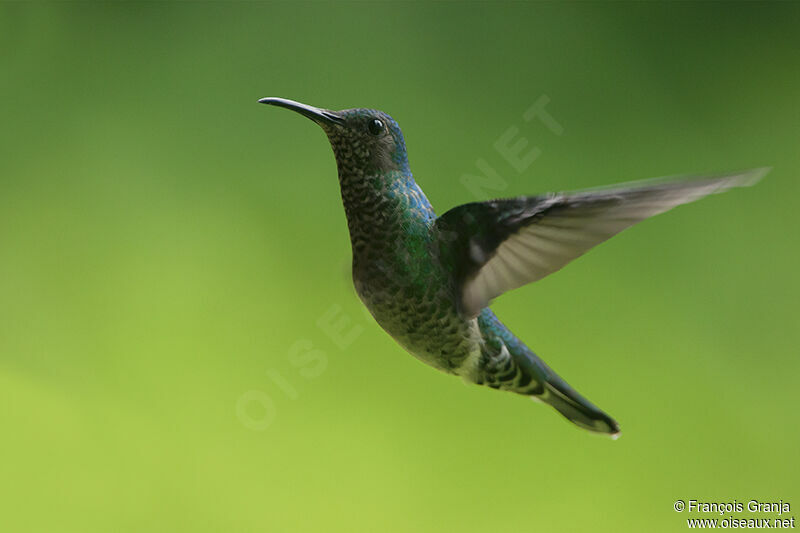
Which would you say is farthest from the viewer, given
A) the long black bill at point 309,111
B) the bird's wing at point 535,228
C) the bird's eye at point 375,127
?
the bird's eye at point 375,127

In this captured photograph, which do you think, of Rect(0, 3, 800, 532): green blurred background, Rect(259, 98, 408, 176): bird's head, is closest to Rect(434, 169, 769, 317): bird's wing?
Rect(259, 98, 408, 176): bird's head

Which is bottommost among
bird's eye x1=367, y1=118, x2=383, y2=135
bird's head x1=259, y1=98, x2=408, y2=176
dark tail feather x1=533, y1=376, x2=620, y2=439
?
dark tail feather x1=533, y1=376, x2=620, y2=439

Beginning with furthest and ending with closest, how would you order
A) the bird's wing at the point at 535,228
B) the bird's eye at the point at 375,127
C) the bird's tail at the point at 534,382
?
the bird's tail at the point at 534,382 → the bird's eye at the point at 375,127 → the bird's wing at the point at 535,228

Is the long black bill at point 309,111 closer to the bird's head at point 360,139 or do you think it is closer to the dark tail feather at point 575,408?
the bird's head at point 360,139

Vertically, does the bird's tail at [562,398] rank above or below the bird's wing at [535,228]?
below

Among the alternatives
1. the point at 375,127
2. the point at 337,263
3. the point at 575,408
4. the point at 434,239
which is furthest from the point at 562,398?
the point at 337,263

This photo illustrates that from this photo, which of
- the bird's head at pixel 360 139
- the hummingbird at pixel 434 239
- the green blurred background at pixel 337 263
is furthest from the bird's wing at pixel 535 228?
the green blurred background at pixel 337 263

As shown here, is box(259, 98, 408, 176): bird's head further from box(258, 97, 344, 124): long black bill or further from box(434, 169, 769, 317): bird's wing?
box(434, 169, 769, 317): bird's wing

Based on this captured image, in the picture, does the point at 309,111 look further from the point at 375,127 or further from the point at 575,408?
the point at 575,408
